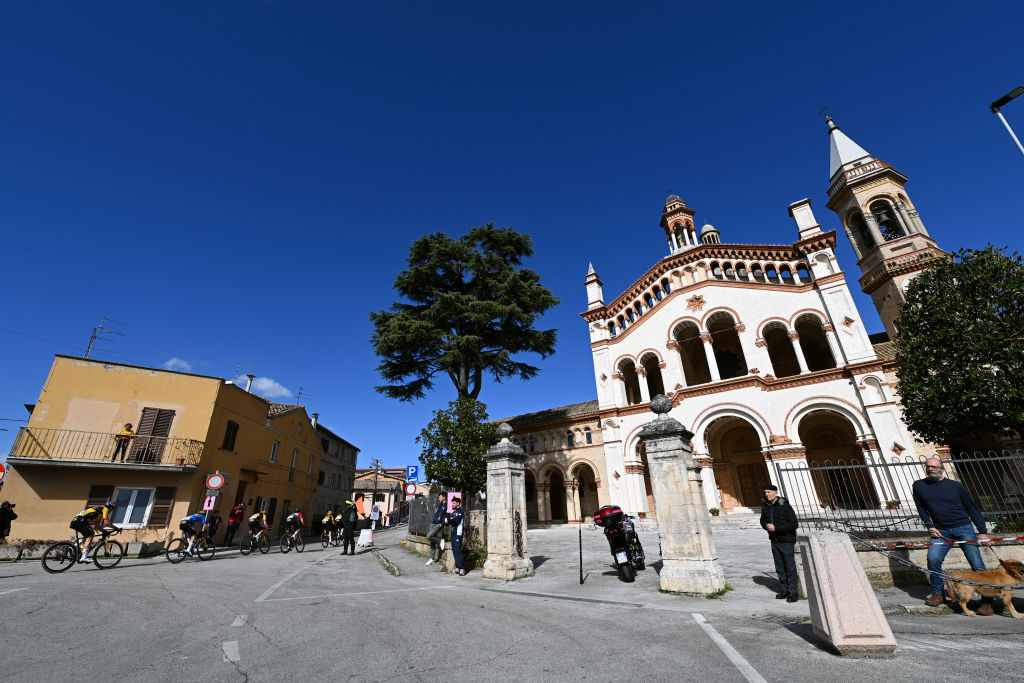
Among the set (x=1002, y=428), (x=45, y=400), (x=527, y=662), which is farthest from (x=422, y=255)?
(x=1002, y=428)

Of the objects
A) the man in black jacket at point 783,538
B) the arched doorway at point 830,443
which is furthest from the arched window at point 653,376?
the man in black jacket at point 783,538

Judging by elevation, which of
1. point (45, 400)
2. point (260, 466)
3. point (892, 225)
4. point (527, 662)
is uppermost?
point (892, 225)

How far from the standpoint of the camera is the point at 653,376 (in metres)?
28.0

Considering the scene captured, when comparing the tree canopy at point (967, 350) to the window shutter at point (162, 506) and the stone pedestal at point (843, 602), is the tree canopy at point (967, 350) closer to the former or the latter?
the stone pedestal at point (843, 602)

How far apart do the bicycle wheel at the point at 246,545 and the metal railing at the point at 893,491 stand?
17.3 metres

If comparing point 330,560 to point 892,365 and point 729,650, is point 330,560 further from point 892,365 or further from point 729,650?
point 892,365

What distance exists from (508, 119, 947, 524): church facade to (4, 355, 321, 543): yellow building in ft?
60.5

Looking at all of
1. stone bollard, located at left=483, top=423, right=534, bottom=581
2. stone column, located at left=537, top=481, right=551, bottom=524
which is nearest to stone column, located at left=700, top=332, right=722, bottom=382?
stone column, located at left=537, top=481, right=551, bottom=524

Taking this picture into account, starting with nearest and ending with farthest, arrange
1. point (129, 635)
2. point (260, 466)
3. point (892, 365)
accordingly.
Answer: point (129, 635) → point (892, 365) → point (260, 466)

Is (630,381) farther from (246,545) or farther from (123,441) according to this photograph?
(123,441)

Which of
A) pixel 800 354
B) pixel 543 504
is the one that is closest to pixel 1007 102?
pixel 800 354

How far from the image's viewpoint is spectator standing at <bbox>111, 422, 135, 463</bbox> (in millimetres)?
15719

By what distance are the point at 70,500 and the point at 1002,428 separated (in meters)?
31.2

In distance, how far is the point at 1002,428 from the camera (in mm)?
12148
